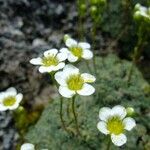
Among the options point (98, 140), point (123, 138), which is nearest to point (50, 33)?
point (98, 140)

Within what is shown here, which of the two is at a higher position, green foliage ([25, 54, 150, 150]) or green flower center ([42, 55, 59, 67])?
green flower center ([42, 55, 59, 67])

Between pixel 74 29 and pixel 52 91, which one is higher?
pixel 74 29

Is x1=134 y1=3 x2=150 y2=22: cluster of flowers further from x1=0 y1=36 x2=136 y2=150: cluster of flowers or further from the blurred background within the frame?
x1=0 y1=36 x2=136 y2=150: cluster of flowers

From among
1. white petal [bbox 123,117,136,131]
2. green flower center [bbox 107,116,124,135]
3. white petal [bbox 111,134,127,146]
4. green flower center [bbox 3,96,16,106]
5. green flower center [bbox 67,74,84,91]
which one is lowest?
green flower center [bbox 3,96,16,106]

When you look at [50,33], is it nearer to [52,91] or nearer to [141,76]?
[52,91]

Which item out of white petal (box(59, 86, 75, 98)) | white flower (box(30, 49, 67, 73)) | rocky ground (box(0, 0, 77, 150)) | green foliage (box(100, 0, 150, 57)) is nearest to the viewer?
white petal (box(59, 86, 75, 98))

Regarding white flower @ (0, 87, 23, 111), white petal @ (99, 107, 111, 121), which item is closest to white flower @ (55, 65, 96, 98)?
white petal @ (99, 107, 111, 121)

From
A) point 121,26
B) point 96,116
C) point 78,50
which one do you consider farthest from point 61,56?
point 121,26

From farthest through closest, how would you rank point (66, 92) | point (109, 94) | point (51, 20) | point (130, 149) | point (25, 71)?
point (51, 20) < point (25, 71) < point (109, 94) < point (130, 149) < point (66, 92)

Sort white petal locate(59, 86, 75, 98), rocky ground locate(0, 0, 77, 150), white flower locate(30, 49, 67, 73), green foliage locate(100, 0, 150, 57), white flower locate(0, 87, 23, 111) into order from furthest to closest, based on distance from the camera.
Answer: green foliage locate(100, 0, 150, 57) < rocky ground locate(0, 0, 77, 150) < white flower locate(0, 87, 23, 111) < white flower locate(30, 49, 67, 73) < white petal locate(59, 86, 75, 98)
